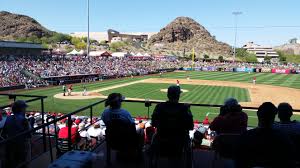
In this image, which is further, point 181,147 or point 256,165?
point 181,147

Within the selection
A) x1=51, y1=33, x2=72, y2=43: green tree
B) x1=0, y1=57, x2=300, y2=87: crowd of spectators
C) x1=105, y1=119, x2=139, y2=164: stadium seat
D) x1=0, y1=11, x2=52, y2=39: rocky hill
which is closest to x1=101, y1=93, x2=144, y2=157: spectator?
x1=105, y1=119, x2=139, y2=164: stadium seat

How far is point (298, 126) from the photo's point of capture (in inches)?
191

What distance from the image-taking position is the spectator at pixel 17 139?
5613 millimetres

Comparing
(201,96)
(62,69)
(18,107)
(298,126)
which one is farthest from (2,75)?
(298,126)

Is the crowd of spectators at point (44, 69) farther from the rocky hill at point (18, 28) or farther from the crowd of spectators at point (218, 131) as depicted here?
the rocky hill at point (18, 28)

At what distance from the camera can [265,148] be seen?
3.65 metres

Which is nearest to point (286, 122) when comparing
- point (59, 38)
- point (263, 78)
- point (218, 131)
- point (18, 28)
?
point (218, 131)

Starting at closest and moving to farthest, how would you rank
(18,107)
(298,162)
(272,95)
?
(298,162) < (18,107) < (272,95)

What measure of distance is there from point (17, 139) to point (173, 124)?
9.21ft

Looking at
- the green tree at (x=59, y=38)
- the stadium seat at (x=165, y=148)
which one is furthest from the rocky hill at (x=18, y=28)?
the stadium seat at (x=165, y=148)

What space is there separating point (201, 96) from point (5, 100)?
20.0m

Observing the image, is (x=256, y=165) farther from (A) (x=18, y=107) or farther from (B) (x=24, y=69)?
(B) (x=24, y=69)

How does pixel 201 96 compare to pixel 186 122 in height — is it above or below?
below

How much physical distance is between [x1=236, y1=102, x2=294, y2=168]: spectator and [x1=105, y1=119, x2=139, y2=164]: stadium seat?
2.19 m
